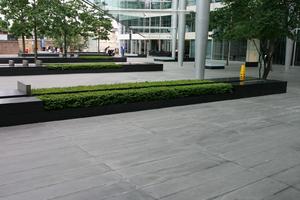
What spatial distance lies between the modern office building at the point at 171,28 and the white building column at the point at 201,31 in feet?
35.9

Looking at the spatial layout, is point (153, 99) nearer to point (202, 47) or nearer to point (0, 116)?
point (0, 116)

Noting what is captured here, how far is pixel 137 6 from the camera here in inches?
1356

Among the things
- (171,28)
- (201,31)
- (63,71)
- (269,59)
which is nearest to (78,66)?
(63,71)

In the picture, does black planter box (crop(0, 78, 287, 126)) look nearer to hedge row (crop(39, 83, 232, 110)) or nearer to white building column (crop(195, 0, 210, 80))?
hedge row (crop(39, 83, 232, 110))

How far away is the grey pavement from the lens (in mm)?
4738

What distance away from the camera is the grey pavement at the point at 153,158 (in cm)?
474

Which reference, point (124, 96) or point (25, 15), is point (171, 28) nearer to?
point (25, 15)

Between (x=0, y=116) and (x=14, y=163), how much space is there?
8.35ft

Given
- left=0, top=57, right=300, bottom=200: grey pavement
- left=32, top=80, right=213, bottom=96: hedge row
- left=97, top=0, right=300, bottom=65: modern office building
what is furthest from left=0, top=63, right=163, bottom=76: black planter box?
left=0, top=57, right=300, bottom=200: grey pavement

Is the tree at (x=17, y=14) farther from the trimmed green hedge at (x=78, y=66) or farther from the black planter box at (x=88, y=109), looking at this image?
the black planter box at (x=88, y=109)

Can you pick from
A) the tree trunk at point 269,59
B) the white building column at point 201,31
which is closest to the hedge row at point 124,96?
the white building column at point 201,31

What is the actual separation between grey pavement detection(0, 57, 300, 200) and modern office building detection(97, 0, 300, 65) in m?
18.7

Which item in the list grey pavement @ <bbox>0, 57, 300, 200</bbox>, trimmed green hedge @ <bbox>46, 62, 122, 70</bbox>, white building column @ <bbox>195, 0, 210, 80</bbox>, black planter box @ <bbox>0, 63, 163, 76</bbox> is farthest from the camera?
trimmed green hedge @ <bbox>46, 62, 122, 70</bbox>

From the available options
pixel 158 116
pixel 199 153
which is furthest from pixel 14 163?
pixel 158 116
